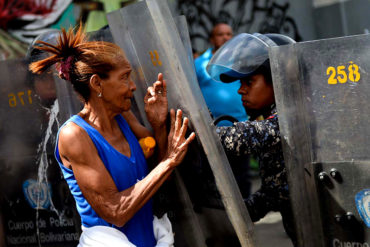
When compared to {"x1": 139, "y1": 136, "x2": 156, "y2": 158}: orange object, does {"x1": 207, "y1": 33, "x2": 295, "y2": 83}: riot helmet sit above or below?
above

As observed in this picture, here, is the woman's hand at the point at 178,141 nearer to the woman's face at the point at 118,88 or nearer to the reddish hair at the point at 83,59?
the woman's face at the point at 118,88

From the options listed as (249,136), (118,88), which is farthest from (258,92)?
(118,88)

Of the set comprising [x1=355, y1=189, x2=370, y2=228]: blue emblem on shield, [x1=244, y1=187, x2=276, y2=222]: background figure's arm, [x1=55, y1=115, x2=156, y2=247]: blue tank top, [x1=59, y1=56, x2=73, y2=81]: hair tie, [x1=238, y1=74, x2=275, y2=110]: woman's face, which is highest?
[x1=59, y1=56, x2=73, y2=81]: hair tie

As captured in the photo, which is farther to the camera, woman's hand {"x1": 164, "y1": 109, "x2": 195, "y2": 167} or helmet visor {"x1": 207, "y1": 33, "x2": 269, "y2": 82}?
helmet visor {"x1": 207, "y1": 33, "x2": 269, "y2": 82}

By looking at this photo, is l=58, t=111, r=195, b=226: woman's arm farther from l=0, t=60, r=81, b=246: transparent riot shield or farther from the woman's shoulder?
l=0, t=60, r=81, b=246: transparent riot shield

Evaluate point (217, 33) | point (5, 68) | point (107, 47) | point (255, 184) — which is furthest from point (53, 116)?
point (255, 184)

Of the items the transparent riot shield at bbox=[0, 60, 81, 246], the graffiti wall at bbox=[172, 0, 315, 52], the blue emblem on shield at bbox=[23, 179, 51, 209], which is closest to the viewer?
the transparent riot shield at bbox=[0, 60, 81, 246]

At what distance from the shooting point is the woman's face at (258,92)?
8.72 feet

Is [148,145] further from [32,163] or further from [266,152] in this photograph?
[32,163]

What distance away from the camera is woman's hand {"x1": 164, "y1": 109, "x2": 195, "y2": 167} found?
2.33 m

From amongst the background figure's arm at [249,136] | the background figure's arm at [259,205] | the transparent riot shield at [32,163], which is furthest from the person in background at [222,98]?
the background figure's arm at [249,136]

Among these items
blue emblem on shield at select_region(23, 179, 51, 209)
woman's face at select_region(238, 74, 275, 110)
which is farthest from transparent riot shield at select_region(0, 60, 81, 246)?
woman's face at select_region(238, 74, 275, 110)

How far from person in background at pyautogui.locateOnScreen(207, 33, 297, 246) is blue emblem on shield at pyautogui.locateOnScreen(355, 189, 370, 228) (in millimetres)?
379

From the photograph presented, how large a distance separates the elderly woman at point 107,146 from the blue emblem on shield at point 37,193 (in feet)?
3.14
